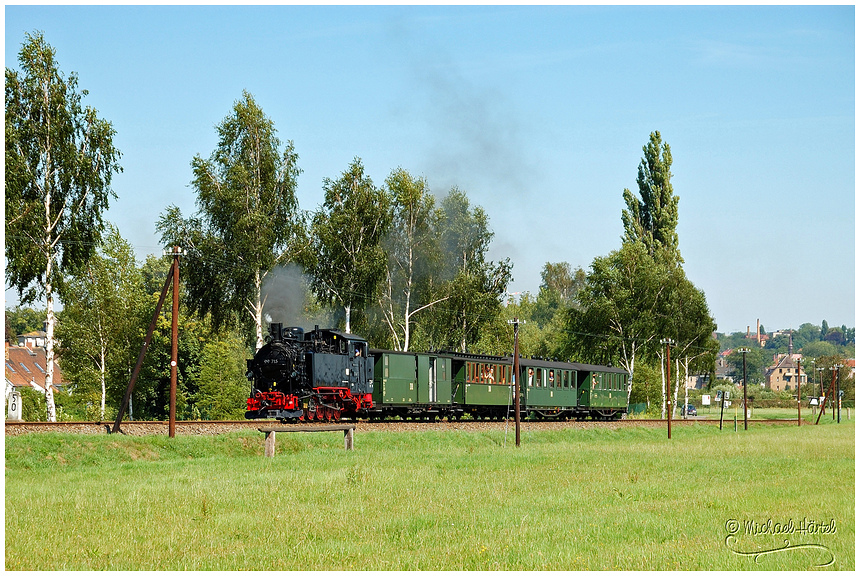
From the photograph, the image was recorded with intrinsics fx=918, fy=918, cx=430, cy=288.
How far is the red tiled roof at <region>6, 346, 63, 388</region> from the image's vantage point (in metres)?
90.1

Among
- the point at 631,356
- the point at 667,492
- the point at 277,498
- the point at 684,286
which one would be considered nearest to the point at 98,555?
the point at 277,498

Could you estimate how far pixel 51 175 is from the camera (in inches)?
1421

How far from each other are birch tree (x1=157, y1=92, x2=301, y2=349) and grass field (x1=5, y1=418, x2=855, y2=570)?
17.0 metres

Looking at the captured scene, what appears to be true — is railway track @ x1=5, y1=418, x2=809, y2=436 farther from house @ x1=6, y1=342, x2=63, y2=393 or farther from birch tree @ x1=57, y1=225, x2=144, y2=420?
house @ x1=6, y1=342, x2=63, y2=393

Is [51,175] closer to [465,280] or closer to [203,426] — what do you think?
[203,426]

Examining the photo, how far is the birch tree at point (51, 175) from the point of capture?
1374 inches

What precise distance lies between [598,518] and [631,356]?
52.7m

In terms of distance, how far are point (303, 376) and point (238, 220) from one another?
11.7 m

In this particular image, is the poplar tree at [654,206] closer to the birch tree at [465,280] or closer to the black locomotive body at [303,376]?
the birch tree at [465,280]

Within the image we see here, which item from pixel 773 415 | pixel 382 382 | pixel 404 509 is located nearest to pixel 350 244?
pixel 382 382

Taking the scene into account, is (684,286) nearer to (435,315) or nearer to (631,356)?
(631,356)

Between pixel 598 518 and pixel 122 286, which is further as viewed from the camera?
pixel 122 286

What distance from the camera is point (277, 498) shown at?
680 inches

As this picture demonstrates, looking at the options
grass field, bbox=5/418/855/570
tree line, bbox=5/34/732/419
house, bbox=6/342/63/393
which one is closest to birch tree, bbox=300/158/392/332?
tree line, bbox=5/34/732/419
